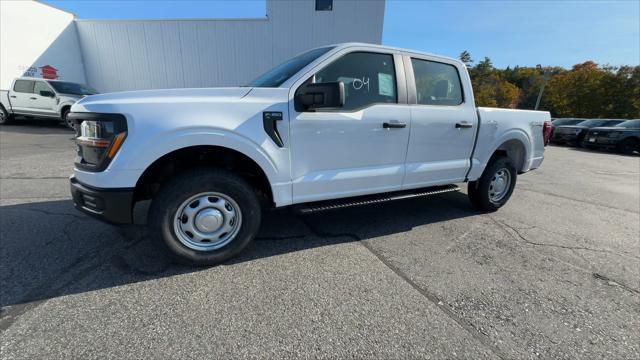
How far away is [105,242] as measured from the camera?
298 centimetres

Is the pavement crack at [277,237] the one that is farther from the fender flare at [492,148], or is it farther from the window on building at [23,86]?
the window on building at [23,86]

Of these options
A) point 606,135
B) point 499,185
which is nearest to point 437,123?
point 499,185

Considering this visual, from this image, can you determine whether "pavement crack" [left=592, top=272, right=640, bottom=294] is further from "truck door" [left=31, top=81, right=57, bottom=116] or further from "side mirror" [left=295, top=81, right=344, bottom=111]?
"truck door" [left=31, top=81, right=57, bottom=116]

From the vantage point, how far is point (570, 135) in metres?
16.8

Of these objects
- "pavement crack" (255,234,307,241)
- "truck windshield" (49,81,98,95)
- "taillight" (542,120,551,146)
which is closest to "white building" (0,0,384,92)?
"truck windshield" (49,81,98,95)

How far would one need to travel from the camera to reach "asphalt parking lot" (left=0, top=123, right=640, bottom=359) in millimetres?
1838

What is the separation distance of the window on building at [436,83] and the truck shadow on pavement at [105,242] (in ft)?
5.07

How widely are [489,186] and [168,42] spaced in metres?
18.2

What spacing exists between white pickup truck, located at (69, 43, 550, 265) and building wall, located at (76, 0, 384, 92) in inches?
523

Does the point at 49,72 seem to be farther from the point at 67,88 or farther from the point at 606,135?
the point at 606,135

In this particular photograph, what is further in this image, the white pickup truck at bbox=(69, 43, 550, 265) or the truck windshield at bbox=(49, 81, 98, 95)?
the truck windshield at bbox=(49, 81, 98, 95)

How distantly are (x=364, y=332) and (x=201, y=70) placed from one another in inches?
705

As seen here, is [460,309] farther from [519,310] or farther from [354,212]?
Result: [354,212]

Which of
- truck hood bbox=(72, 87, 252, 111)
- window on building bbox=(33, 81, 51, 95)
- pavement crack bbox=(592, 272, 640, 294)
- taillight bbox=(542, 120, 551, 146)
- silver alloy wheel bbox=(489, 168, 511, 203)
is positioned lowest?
pavement crack bbox=(592, 272, 640, 294)
